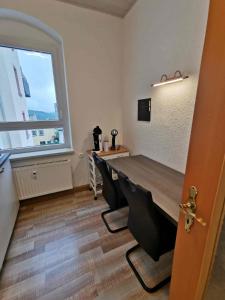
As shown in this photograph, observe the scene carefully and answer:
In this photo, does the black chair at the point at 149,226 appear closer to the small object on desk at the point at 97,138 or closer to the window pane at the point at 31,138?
the small object on desk at the point at 97,138

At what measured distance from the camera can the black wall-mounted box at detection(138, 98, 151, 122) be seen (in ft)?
7.04

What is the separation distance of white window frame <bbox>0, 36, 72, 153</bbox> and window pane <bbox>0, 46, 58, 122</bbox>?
63 mm

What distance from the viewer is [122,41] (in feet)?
8.32

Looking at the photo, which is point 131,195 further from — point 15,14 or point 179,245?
point 15,14

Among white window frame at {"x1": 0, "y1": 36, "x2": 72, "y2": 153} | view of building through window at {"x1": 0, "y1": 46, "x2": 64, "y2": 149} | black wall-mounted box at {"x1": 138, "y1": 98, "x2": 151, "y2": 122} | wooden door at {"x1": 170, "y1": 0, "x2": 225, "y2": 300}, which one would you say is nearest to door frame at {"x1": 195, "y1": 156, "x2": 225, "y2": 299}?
wooden door at {"x1": 170, "y1": 0, "x2": 225, "y2": 300}

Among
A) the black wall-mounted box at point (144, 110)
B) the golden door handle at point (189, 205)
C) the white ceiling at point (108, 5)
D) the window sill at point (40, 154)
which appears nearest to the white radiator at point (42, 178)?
the window sill at point (40, 154)

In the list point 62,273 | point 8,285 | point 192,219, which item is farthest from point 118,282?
point 192,219

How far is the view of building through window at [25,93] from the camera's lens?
2.18 metres

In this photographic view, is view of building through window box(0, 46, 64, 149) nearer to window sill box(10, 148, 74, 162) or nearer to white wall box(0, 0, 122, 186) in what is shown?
window sill box(10, 148, 74, 162)

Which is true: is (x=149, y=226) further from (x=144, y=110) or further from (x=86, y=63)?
(x=86, y=63)

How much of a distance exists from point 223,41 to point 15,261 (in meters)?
2.26

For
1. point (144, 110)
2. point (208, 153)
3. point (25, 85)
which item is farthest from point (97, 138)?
point (208, 153)

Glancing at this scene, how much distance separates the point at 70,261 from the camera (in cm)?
151

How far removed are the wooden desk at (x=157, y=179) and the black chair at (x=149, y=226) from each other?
12 cm
